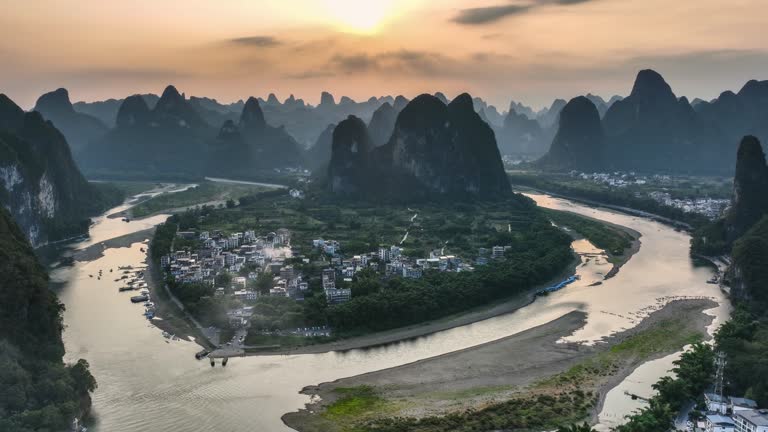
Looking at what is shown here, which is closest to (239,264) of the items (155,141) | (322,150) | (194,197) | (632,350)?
(632,350)

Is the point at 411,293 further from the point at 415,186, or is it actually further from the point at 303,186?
the point at 303,186

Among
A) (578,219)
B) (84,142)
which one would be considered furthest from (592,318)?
(84,142)

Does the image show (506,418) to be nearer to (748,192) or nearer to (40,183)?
(748,192)

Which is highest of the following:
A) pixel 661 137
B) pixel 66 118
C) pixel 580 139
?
pixel 66 118

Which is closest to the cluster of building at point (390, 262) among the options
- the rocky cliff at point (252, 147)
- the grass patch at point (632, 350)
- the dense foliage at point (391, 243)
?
the dense foliage at point (391, 243)

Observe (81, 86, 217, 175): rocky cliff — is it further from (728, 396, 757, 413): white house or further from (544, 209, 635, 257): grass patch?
(728, 396, 757, 413): white house

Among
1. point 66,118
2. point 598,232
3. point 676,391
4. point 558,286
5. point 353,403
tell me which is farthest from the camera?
point 66,118
